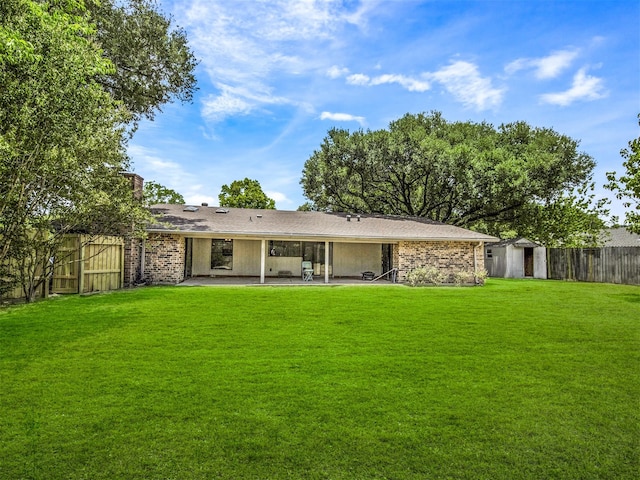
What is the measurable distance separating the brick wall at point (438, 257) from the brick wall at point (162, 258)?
9.31m

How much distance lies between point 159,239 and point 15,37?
9.93 meters

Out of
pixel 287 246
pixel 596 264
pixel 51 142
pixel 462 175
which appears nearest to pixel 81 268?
pixel 51 142

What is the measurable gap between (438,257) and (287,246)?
704 centimetres

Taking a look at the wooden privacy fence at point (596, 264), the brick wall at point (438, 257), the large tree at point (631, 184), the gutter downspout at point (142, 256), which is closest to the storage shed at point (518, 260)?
the wooden privacy fence at point (596, 264)

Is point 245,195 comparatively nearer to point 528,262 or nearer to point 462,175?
point 462,175

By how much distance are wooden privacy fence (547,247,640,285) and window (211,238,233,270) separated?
17.3m

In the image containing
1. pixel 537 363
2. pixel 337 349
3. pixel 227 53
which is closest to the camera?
pixel 537 363

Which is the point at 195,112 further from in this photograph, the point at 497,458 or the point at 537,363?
the point at 497,458

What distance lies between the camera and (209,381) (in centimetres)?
461

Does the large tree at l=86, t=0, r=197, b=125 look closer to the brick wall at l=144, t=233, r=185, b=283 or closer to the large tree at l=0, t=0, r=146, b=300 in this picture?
the large tree at l=0, t=0, r=146, b=300

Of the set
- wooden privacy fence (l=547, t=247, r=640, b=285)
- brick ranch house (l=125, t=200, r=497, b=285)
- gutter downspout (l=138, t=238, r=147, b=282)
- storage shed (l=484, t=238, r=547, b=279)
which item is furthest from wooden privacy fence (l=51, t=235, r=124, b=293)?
wooden privacy fence (l=547, t=247, r=640, b=285)

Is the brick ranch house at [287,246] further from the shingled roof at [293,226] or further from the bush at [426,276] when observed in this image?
the bush at [426,276]

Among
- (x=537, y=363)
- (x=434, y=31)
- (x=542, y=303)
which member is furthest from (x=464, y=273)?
(x=537, y=363)

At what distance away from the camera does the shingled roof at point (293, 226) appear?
1582 centimetres
